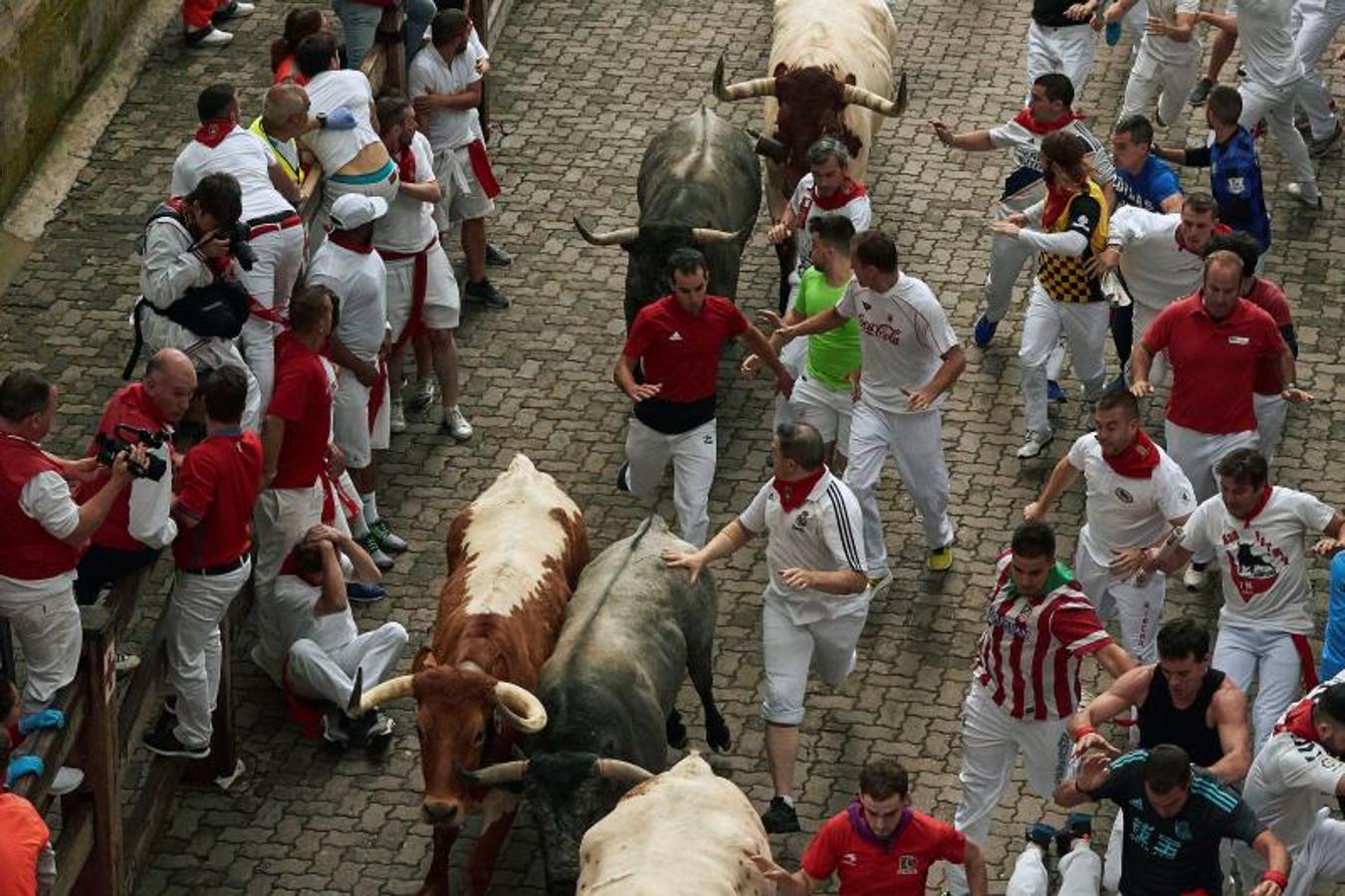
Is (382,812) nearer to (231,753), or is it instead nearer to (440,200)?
(231,753)

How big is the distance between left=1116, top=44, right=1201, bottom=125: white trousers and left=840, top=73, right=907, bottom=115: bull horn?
219cm

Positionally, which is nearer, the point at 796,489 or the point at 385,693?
the point at 385,693

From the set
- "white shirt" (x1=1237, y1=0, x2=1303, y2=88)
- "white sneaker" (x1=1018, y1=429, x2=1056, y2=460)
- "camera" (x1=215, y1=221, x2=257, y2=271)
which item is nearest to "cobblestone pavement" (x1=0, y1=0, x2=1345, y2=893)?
"white sneaker" (x1=1018, y1=429, x2=1056, y2=460)

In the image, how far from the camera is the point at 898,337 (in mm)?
14547

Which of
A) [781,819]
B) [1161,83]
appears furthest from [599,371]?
[1161,83]

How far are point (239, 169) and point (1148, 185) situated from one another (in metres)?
5.68

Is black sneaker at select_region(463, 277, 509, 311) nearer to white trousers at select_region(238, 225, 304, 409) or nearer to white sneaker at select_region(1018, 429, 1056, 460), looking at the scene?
white trousers at select_region(238, 225, 304, 409)

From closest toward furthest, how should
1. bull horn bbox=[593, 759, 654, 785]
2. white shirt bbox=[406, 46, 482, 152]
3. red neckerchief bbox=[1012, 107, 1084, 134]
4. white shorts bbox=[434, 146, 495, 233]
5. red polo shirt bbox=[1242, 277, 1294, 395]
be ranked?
bull horn bbox=[593, 759, 654, 785], red polo shirt bbox=[1242, 277, 1294, 395], red neckerchief bbox=[1012, 107, 1084, 134], white shirt bbox=[406, 46, 482, 152], white shorts bbox=[434, 146, 495, 233]

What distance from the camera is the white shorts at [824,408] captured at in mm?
15211

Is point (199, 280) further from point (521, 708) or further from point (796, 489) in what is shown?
point (796, 489)

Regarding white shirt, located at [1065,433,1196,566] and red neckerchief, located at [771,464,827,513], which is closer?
red neckerchief, located at [771,464,827,513]

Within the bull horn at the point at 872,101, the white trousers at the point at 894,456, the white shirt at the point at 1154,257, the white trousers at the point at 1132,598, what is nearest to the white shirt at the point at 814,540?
the white trousers at the point at 1132,598

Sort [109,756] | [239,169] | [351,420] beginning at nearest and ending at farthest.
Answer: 1. [109,756]
2. [239,169]
3. [351,420]

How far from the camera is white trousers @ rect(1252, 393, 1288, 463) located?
48.3 ft
